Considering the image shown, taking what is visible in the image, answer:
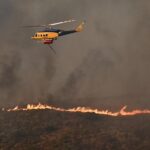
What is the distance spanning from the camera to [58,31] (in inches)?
7298

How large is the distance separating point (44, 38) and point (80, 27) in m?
13.2

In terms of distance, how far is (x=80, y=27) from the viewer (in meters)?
188

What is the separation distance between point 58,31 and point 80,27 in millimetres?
8141

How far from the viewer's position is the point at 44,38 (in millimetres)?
184750

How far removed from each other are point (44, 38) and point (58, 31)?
5.30 metres
